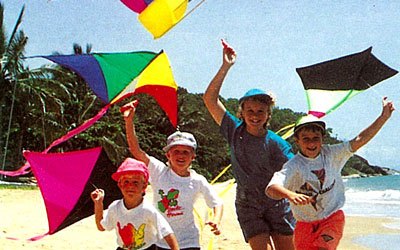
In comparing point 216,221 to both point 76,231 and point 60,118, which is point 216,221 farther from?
point 60,118

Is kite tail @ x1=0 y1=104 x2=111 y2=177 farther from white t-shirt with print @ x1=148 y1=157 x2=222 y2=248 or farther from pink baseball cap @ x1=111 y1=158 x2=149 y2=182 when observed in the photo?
pink baseball cap @ x1=111 y1=158 x2=149 y2=182

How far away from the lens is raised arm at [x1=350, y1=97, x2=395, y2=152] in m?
3.93

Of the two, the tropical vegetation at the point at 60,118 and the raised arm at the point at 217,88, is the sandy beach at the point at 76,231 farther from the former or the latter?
the tropical vegetation at the point at 60,118

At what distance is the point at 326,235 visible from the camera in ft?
12.4

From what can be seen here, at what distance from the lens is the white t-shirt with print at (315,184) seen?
3828 mm

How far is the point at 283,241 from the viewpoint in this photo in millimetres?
4230

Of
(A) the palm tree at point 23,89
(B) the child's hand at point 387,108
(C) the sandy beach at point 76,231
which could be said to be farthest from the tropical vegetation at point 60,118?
(B) the child's hand at point 387,108

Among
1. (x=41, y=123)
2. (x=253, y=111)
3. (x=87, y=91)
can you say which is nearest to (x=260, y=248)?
(x=253, y=111)

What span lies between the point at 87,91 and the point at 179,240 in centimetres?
2517

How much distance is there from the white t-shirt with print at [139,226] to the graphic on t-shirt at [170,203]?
261mm

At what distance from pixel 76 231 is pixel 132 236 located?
6569 millimetres

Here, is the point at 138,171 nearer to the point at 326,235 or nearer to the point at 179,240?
the point at 179,240

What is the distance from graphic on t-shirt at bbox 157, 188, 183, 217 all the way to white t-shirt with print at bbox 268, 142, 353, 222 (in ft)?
2.43

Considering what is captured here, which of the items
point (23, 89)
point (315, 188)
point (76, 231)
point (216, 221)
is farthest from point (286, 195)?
point (23, 89)
